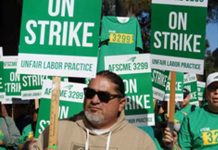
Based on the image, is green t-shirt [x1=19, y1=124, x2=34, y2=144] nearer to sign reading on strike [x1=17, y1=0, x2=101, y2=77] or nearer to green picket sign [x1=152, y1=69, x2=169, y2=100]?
green picket sign [x1=152, y1=69, x2=169, y2=100]

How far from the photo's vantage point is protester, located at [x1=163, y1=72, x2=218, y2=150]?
6965 mm

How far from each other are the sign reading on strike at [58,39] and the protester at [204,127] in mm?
1928

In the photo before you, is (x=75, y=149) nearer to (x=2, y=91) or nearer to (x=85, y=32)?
(x=85, y=32)

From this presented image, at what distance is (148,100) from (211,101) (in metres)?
0.87

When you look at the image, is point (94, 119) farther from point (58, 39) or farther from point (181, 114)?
point (181, 114)

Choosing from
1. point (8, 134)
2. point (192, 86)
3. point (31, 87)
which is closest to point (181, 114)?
point (31, 87)

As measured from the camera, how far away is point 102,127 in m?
5.08

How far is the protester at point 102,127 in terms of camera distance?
503cm

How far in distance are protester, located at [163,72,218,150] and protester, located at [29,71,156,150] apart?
6.46 feet

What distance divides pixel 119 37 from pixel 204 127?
12.3 ft

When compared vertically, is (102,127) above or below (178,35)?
below

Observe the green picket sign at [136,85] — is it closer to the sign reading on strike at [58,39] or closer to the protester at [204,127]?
the protester at [204,127]

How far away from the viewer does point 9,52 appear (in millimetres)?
16453

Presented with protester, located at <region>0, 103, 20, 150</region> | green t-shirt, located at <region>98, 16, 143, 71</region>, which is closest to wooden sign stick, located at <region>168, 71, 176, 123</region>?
protester, located at <region>0, 103, 20, 150</region>
